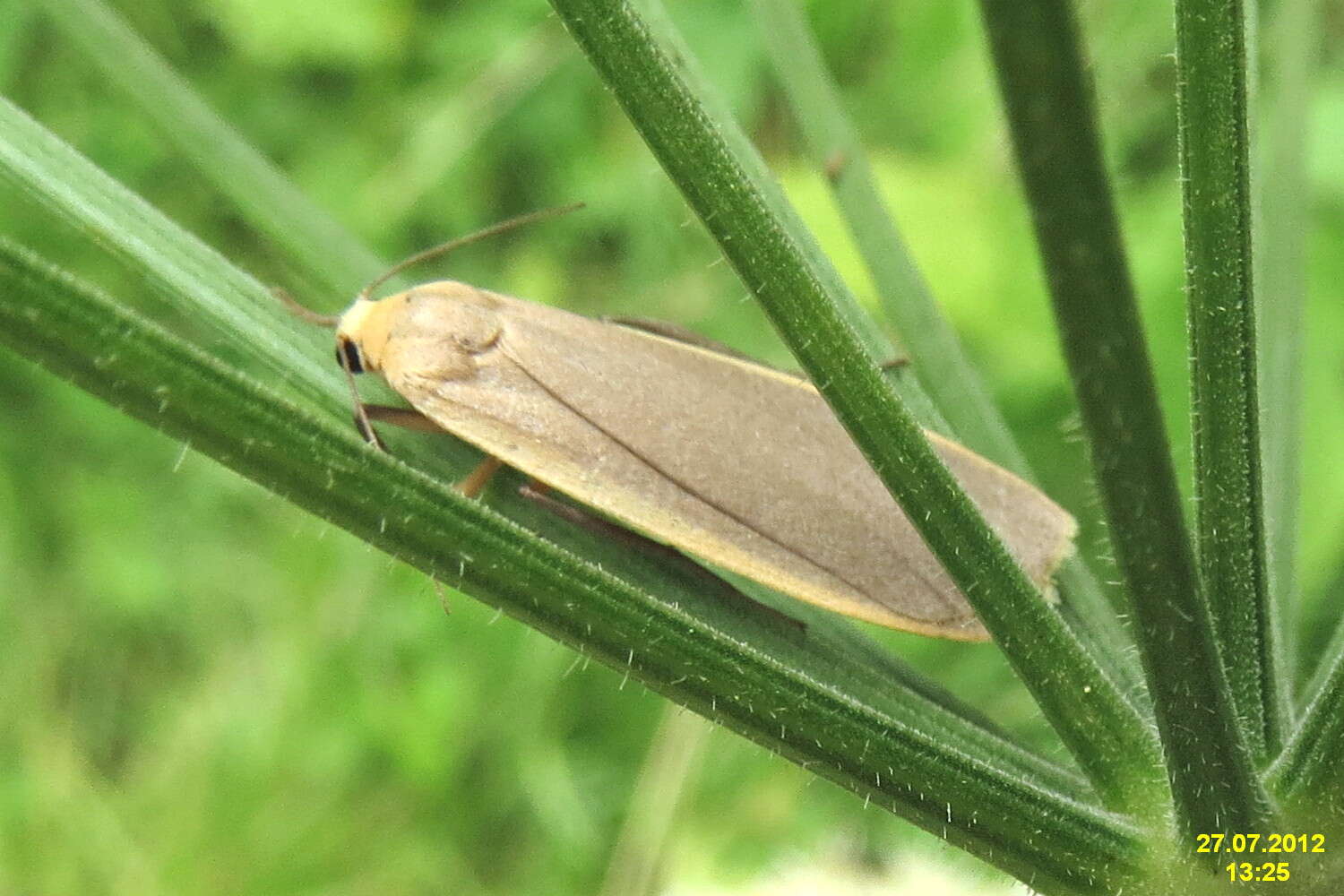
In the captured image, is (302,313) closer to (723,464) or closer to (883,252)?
(723,464)

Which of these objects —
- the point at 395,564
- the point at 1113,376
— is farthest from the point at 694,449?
the point at 395,564

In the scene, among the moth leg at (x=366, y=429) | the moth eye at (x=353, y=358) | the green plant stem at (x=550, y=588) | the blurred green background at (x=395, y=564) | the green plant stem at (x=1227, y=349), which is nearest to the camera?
the green plant stem at (x=550, y=588)

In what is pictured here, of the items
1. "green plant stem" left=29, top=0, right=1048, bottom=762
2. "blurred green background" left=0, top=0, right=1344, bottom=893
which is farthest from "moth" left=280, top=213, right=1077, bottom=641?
"blurred green background" left=0, top=0, right=1344, bottom=893

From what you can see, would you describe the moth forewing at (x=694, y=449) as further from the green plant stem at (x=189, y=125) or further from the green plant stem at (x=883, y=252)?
the green plant stem at (x=189, y=125)

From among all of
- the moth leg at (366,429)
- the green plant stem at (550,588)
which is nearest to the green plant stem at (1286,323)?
the green plant stem at (550,588)

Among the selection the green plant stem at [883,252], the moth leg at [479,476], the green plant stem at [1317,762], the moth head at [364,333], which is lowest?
the green plant stem at [1317,762]
